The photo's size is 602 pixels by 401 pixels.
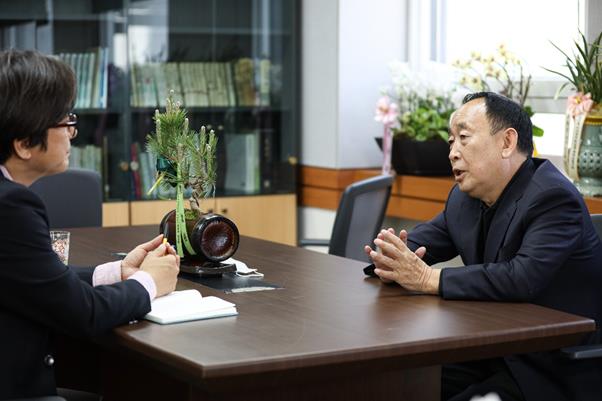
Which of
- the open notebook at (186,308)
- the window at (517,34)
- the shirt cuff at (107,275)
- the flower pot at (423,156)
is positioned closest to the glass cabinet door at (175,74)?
the window at (517,34)

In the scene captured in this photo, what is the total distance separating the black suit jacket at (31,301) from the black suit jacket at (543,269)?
91cm

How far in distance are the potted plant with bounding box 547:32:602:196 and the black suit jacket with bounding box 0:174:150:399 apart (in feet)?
7.64

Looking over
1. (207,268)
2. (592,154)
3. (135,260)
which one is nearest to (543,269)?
(207,268)

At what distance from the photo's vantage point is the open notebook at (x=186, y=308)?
2.24 meters

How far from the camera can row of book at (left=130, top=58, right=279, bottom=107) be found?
5.42 meters

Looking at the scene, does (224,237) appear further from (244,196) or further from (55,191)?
(244,196)

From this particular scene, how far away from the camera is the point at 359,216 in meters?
3.84

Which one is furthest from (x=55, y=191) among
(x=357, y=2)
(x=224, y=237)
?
(x=357, y=2)

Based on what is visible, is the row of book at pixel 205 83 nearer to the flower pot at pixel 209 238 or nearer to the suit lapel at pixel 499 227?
the flower pot at pixel 209 238

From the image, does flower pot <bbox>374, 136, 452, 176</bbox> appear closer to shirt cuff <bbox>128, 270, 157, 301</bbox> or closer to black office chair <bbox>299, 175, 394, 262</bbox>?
black office chair <bbox>299, 175, 394, 262</bbox>

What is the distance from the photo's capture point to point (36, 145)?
215 centimetres

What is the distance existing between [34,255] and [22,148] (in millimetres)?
237

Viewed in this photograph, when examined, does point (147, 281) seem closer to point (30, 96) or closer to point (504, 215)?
point (30, 96)

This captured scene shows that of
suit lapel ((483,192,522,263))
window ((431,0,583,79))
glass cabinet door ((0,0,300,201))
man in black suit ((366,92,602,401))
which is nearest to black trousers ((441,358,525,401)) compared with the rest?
man in black suit ((366,92,602,401))
